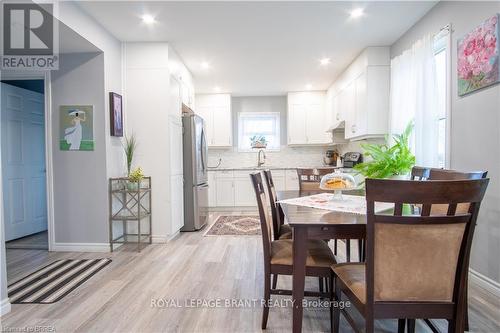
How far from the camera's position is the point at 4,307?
182cm

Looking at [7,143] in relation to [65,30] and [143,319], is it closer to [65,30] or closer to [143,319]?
[65,30]

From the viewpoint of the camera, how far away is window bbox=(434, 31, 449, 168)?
251cm

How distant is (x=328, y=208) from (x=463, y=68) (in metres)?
1.85

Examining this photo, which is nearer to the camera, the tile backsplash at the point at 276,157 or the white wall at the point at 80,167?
the white wall at the point at 80,167

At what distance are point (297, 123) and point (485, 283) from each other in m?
4.16

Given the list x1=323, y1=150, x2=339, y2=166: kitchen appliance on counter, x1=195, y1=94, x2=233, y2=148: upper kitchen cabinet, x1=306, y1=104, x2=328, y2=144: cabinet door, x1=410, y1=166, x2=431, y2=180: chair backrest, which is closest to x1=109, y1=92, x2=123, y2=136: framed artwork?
x1=195, y1=94, x2=233, y2=148: upper kitchen cabinet

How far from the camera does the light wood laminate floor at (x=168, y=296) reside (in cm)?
167

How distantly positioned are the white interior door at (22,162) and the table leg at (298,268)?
13.1 ft

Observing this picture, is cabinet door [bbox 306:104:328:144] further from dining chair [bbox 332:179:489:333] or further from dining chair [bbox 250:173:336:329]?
dining chair [bbox 332:179:489:333]

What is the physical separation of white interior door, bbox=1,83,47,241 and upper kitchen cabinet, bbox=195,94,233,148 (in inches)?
110

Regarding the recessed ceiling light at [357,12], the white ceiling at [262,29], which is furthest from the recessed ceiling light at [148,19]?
the recessed ceiling light at [357,12]

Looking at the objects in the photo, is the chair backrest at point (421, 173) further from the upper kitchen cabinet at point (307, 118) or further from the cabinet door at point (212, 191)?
the cabinet door at point (212, 191)

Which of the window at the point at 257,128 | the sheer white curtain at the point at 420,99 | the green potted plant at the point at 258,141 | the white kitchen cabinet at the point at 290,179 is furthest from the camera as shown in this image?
the window at the point at 257,128

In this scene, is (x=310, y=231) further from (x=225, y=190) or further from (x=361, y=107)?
(x=225, y=190)
